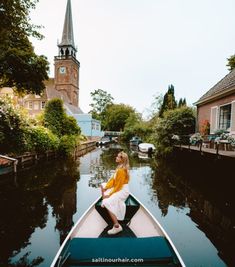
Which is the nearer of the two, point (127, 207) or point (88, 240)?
point (88, 240)

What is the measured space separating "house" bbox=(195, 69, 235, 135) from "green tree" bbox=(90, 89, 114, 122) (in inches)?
2723

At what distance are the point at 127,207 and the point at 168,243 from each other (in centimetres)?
176

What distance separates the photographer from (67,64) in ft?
218

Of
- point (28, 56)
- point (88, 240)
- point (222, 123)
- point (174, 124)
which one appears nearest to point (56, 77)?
point (28, 56)

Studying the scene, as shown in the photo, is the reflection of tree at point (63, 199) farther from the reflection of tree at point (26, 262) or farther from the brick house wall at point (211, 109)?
the brick house wall at point (211, 109)

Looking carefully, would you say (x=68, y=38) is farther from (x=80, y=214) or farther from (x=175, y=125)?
(x=80, y=214)

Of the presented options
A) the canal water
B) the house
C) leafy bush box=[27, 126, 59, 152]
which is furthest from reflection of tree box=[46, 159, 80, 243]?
the house

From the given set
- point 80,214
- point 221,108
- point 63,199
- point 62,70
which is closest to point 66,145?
point 221,108

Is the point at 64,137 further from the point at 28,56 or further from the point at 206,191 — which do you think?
the point at 206,191

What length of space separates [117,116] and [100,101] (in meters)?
13.7

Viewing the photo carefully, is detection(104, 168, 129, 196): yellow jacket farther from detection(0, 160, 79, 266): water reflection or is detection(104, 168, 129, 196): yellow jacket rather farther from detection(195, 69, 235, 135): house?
detection(195, 69, 235, 135): house

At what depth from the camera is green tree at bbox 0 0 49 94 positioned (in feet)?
57.6

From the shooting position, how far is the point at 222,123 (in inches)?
597

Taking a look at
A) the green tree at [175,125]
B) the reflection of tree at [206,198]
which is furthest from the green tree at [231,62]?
the reflection of tree at [206,198]
